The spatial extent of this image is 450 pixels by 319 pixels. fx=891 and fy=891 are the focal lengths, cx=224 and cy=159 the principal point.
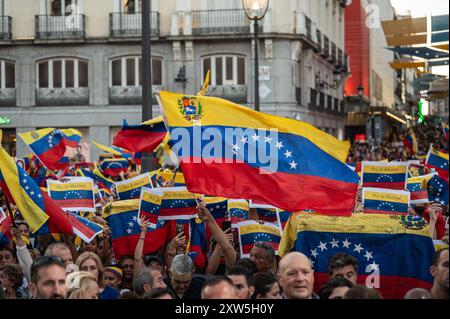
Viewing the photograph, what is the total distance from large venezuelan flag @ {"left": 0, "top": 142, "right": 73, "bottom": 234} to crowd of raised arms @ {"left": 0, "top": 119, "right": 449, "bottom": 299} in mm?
305

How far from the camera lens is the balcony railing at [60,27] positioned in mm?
30312

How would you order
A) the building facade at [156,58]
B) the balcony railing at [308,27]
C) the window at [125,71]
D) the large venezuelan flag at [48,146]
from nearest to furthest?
1. the large venezuelan flag at [48,146]
2. the building facade at [156,58]
3. the window at [125,71]
4. the balcony railing at [308,27]

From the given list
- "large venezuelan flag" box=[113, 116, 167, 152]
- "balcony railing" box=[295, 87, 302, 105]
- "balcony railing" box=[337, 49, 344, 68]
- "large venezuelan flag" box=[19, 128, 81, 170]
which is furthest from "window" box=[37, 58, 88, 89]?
"large venezuelan flag" box=[113, 116, 167, 152]

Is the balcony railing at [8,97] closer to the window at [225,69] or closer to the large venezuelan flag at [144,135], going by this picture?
the window at [225,69]

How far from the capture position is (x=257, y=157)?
8.79 m

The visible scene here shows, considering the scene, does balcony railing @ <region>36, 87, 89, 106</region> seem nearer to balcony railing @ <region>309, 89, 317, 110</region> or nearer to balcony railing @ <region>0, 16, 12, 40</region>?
balcony railing @ <region>0, 16, 12, 40</region>

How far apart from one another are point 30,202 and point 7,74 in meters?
22.3

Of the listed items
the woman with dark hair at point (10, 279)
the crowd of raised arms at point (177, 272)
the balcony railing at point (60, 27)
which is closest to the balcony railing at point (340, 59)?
the balcony railing at point (60, 27)

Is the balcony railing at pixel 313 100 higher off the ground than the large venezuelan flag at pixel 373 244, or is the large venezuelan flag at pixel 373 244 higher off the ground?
the balcony railing at pixel 313 100

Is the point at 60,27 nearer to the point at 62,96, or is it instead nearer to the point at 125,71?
the point at 62,96

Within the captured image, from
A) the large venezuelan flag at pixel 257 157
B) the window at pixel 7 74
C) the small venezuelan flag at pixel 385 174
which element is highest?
the window at pixel 7 74

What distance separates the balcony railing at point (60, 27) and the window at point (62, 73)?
951mm

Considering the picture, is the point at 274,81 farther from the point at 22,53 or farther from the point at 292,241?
the point at 292,241
